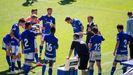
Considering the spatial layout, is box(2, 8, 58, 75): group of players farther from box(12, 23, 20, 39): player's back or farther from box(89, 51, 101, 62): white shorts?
box(89, 51, 101, 62): white shorts

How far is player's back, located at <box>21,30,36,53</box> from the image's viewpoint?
14.0 metres

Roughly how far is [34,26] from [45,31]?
1.33 m

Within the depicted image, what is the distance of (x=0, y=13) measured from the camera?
27.4 m

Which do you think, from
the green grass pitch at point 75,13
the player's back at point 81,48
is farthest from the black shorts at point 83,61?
the green grass pitch at point 75,13

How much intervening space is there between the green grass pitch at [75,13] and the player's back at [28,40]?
5.34 metres

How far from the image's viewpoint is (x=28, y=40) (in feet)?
46.0

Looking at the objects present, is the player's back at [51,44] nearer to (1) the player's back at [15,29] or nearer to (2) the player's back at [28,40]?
(2) the player's back at [28,40]

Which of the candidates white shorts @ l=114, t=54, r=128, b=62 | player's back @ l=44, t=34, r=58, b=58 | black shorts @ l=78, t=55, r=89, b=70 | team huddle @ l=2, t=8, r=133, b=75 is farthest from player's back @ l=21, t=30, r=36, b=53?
white shorts @ l=114, t=54, r=128, b=62

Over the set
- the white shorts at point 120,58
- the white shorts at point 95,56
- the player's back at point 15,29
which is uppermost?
the player's back at point 15,29

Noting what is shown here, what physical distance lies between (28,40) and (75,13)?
13940mm

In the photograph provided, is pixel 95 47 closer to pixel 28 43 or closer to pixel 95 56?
pixel 95 56

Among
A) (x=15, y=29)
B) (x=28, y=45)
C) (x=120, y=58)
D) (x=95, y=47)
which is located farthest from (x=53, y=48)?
(x=120, y=58)

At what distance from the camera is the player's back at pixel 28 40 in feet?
45.8

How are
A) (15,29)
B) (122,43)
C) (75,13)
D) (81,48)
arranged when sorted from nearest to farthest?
(81,48) → (122,43) → (15,29) → (75,13)
